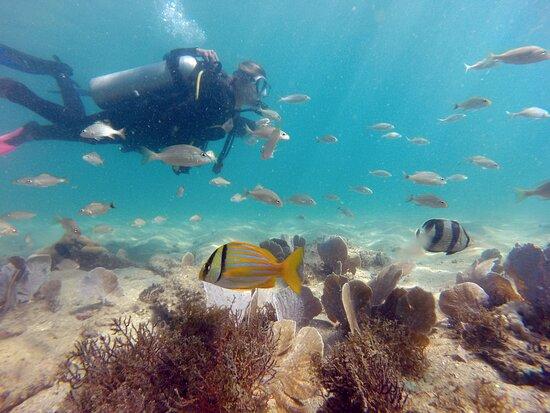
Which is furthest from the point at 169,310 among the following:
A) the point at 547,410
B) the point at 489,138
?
the point at 489,138

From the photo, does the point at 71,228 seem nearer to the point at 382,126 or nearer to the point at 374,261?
the point at 374,261

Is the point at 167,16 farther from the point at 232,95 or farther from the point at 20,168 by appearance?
the point at 20,168

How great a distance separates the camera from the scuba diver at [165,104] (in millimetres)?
7980

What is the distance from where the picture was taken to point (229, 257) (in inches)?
75.9

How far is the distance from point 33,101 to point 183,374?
980cm

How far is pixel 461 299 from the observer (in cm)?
345

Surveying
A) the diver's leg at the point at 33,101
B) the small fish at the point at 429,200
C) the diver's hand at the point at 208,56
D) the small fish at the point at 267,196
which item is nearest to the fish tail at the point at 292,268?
the small fish at the point at 267,196

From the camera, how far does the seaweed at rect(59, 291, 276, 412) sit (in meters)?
2.06

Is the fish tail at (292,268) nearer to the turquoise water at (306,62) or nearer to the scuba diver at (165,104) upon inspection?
the scuba diver at (165,104)

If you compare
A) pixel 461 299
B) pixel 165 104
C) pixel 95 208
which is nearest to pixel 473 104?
pixel 461 299

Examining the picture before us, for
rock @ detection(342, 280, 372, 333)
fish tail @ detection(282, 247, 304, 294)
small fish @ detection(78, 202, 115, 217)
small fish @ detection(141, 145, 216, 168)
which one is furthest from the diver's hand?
fish tail @ detection(282, 247, 304, 294)

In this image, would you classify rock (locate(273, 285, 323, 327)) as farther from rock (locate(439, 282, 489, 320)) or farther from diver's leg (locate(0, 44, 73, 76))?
diver's leg (locate(0, 44, 73, 76))

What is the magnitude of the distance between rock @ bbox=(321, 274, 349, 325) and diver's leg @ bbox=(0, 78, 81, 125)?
908cm

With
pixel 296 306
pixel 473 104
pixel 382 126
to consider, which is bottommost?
pixel 296 306
